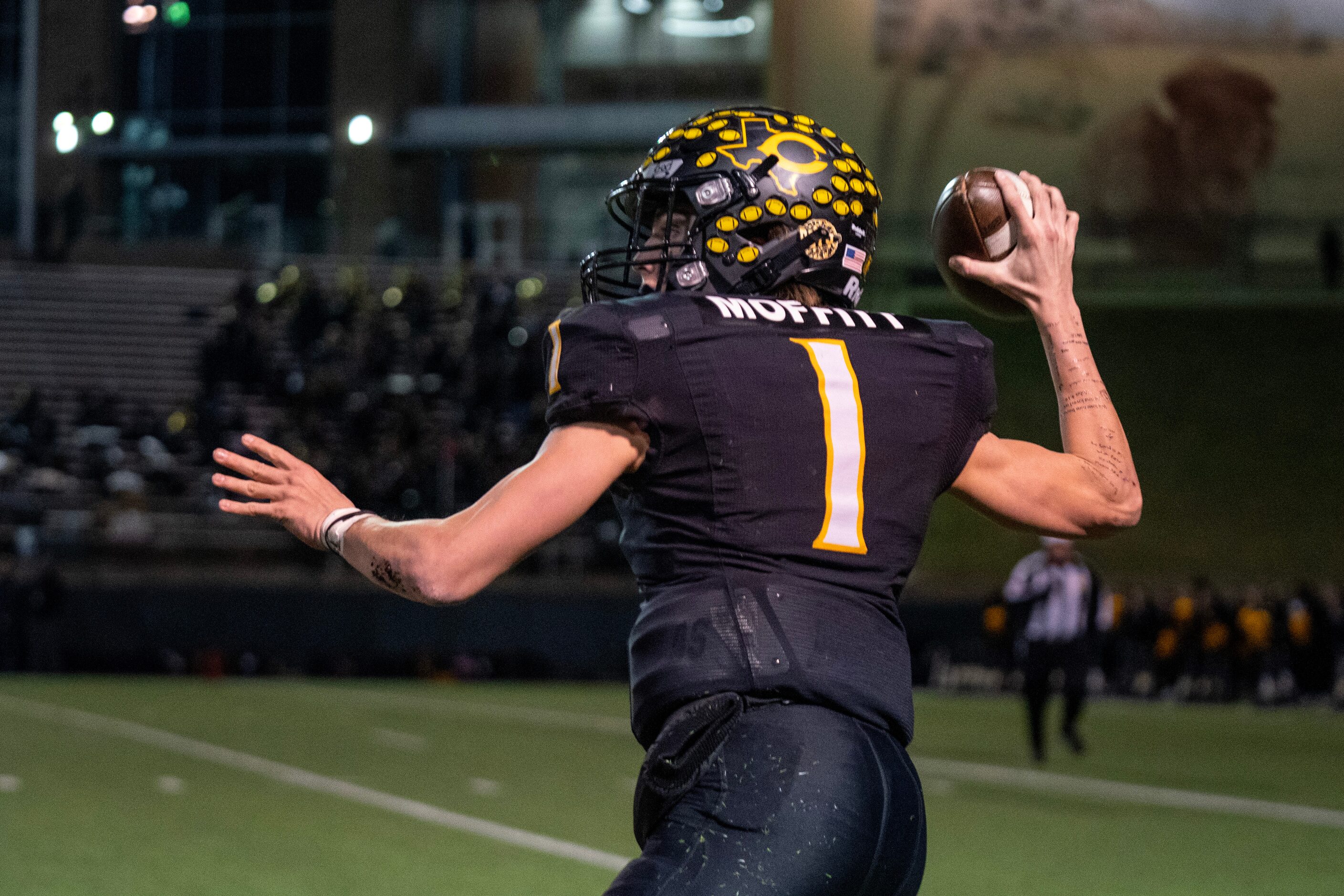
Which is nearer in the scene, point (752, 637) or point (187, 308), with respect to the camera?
point (752, 637)

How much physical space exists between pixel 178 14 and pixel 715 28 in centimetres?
1191

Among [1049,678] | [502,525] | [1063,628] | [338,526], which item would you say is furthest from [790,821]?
[1063,628]

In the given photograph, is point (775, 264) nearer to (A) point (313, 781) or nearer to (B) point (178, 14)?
(A) point (313, 781)

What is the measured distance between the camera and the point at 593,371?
88.7 inches

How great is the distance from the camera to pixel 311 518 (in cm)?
252

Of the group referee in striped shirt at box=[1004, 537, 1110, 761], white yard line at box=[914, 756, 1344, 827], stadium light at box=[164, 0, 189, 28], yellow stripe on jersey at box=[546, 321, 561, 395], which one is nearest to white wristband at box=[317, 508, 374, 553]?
yellow stripe on jersey at box=[546, 321, 561, 395]

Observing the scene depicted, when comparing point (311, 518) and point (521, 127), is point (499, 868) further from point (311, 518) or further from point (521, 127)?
point (521, 127)

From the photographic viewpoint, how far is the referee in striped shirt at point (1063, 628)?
545 inches

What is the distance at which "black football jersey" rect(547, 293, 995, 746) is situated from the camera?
225cm

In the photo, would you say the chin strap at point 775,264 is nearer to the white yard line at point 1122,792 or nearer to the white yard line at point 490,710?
the white yard line at point 1122,792

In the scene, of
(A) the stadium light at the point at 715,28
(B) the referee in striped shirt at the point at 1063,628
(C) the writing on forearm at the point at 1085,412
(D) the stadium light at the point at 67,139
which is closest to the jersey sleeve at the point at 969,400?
(C) the writing on forearm at the point at 1085,412

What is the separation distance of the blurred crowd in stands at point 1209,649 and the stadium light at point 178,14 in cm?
2138

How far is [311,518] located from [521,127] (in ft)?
129

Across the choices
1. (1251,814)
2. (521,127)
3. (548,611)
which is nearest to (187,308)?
(521,127)
